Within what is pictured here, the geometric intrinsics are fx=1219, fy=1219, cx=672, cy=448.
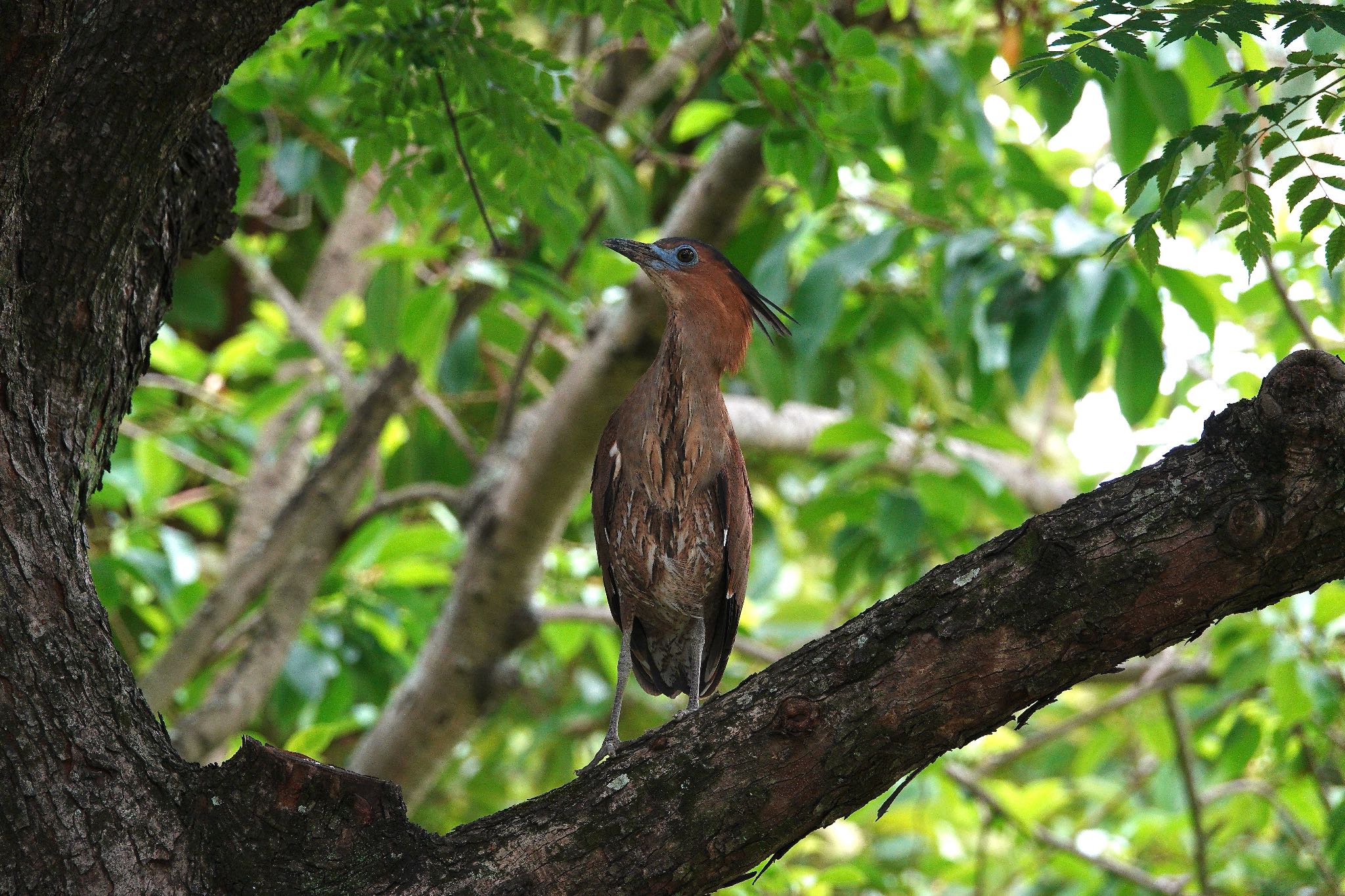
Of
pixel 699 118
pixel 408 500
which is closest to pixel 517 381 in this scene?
pixel 408 500

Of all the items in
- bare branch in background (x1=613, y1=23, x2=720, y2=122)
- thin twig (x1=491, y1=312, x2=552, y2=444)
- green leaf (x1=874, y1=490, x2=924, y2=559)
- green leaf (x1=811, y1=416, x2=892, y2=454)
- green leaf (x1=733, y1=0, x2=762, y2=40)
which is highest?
bare branch in background (x1=613, y1=23, x2=720, y2=122)

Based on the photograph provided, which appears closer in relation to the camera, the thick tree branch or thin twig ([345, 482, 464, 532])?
the thick tree branch

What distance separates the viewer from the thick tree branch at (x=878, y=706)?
2.10 metres

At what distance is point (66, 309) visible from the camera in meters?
2.34

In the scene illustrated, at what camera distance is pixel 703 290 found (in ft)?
12.4

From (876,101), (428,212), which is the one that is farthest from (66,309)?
(876,101)

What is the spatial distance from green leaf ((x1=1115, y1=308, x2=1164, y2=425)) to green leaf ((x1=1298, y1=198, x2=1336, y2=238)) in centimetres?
229

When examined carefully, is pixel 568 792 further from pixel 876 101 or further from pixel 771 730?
pixel 876 101

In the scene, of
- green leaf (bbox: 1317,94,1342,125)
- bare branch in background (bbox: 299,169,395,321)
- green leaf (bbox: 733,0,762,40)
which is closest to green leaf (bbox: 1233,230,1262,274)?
green leaf (bbox: 1317,94,1342,125)

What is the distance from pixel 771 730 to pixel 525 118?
6.09ft

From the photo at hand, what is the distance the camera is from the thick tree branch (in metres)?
2.10

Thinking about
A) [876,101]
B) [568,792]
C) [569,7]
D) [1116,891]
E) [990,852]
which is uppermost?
[876,101]

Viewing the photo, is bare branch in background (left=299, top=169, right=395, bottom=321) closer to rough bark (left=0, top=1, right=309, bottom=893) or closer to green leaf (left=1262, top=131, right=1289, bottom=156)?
rough bark (left=0, top=1, right=309, bottom=893)

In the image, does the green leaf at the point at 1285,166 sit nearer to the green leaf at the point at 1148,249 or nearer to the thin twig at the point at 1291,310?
the green leaf at the point at 1148,249
